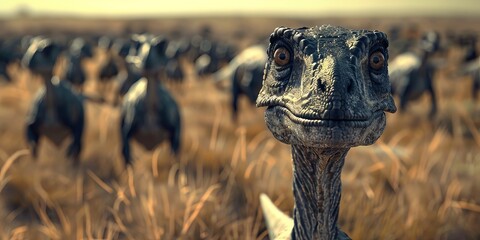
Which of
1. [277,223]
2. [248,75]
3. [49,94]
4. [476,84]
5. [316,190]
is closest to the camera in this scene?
[316,190]

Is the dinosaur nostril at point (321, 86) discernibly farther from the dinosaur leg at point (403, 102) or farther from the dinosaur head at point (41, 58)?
the dinosaur leg at point (403, 102)

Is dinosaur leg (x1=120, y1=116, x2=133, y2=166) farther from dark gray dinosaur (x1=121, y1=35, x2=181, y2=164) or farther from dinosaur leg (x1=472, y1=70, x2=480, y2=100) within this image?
dinosaur leg (x1=472, y1=70, x2=480, y2=100)

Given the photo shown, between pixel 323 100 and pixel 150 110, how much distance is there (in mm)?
3541

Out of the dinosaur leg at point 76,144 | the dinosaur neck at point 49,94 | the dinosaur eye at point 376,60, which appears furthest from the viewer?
the dinosaur leg at point 76,144

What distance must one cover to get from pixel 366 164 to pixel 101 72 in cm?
826

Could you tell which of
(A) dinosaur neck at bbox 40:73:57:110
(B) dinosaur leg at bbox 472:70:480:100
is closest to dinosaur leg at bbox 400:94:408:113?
(B) dinosaur leg at bbox 472:70:480:100

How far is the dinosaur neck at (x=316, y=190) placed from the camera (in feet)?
5.69

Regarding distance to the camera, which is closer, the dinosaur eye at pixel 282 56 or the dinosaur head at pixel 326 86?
the dinosaur head at pixel 326 86

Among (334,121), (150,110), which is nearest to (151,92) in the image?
(150,110)

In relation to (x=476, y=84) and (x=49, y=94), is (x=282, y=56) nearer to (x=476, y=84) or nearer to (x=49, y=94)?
(x=49, y=94)

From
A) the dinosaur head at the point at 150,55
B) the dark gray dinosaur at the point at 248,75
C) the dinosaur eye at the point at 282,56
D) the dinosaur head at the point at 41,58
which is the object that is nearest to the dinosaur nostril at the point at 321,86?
the dinosaur eye at the point at 282,56

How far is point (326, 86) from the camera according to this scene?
4.99 feet

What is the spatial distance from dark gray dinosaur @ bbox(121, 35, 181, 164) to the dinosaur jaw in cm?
316

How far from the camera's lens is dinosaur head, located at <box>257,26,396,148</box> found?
4.91 ft
